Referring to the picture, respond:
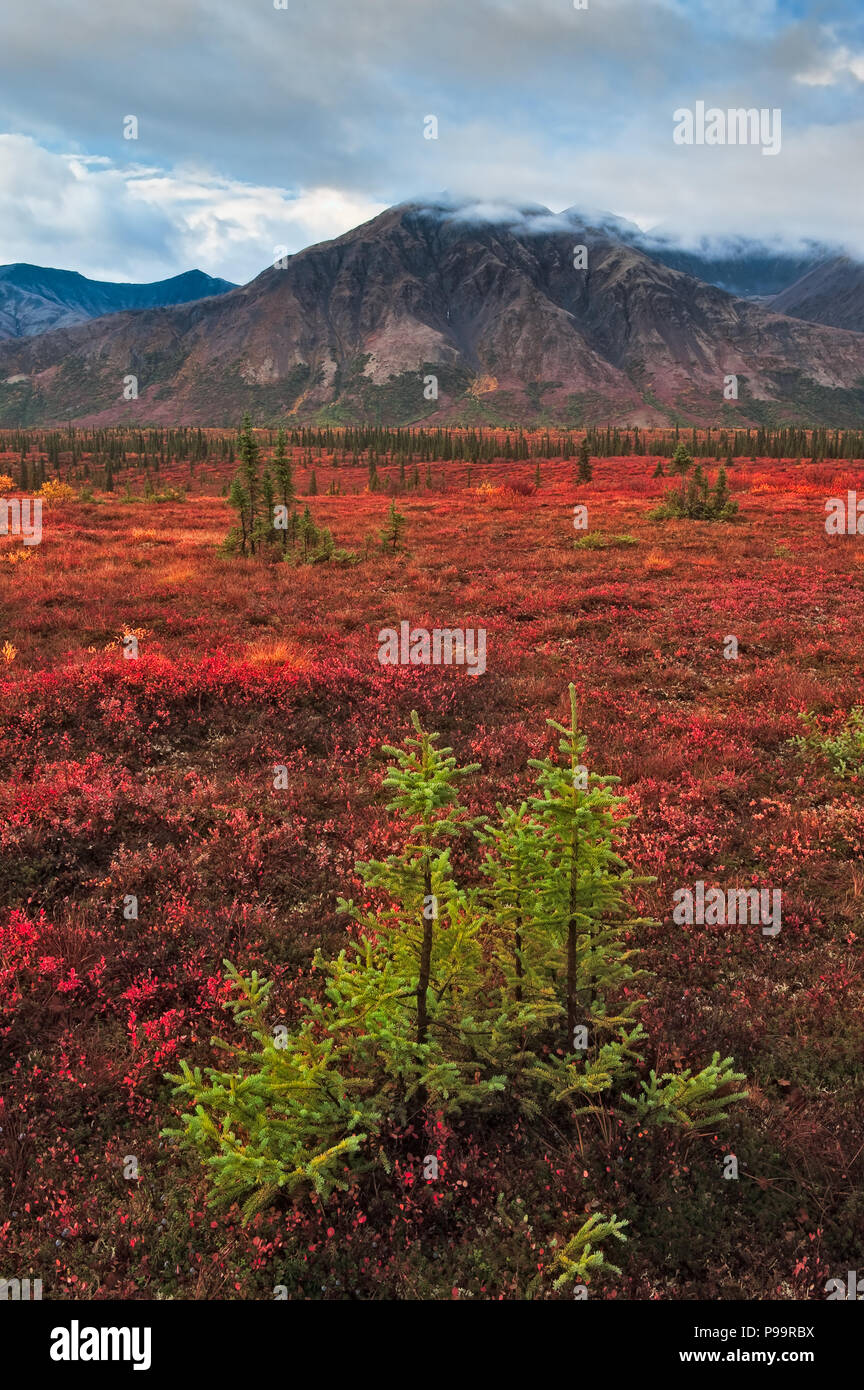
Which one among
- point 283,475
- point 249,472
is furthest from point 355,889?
point 283,475

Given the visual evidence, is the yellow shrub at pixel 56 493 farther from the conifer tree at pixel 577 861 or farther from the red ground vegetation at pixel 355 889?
the conifer tree at pixel 577 861

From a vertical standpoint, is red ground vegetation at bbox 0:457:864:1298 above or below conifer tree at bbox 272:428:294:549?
below

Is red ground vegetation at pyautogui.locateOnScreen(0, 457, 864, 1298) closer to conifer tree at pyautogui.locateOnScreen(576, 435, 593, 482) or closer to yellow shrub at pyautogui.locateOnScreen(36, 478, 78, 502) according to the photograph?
A: yellow shrub at pyautogui.locateOnScreen(36, 478, 78, 502)

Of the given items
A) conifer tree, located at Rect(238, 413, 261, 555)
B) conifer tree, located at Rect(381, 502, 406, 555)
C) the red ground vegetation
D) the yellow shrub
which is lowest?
the red ground vegetation

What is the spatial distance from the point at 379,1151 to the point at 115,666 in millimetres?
9600

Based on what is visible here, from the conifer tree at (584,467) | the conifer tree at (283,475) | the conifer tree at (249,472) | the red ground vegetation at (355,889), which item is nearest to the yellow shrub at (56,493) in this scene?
the conifer tree at (283,475)

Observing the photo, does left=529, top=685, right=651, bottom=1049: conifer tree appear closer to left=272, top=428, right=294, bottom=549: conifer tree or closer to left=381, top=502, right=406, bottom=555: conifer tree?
left=381, top=502, right=406, bottom=555: conifer tree

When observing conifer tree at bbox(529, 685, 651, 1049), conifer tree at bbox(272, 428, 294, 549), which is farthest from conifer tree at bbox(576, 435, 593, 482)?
conifer tree at bbox(529, 685, 651, 1049)

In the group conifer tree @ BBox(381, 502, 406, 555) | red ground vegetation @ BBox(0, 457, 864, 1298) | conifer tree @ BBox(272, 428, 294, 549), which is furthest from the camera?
conifer tree @ BBox(272, 428, 294, 549)

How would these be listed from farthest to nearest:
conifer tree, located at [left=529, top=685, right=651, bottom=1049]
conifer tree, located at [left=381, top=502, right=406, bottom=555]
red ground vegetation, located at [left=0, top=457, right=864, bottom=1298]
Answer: conifer tree, located at [left=381, top=502, right=406, bottom=555]
conifer tree, located at [left=529, top=685, right=651, bottom=1049]
red ground vegetation, located at [left=0, top=457, right=864, bottom=1298]

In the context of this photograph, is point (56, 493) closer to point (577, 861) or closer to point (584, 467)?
point (584, 467)

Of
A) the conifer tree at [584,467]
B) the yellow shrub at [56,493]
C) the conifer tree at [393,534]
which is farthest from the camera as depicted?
the conifer tree at [584,467]

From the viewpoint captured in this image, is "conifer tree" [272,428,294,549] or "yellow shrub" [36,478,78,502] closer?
"conifer tree" [272,428,294,549]

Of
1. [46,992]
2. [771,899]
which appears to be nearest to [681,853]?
[771,899]
